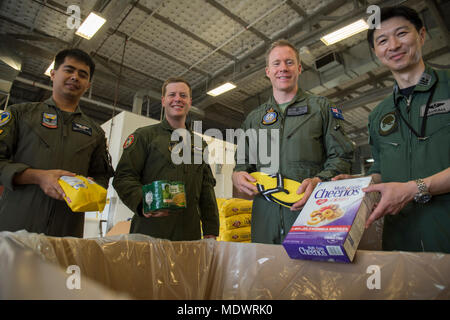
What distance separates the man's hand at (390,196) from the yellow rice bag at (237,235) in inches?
95.5

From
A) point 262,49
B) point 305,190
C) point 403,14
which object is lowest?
point 305,190

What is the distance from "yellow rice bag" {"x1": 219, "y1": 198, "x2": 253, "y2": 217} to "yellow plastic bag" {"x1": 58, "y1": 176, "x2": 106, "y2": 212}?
2270mm

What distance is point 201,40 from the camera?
14.3 feet

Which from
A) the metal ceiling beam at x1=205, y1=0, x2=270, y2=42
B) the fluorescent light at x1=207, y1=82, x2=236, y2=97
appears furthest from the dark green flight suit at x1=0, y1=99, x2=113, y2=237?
the fluorescent light at x1=207, y1=82, x2=236, y2=97

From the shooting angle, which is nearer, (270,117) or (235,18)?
(270,117)

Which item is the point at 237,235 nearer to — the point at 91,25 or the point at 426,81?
the point at 426,81

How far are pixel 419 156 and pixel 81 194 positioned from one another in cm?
120

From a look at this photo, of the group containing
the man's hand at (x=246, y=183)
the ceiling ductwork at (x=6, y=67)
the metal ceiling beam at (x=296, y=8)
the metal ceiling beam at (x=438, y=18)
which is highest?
the metal ceiling beam at (x=296, y=8)

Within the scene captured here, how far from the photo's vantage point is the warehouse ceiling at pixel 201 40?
365cm

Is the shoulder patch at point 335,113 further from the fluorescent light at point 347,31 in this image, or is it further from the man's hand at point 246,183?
the fluorescent light at point 347,31

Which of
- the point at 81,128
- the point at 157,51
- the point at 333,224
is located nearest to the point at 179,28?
the point at 157,51

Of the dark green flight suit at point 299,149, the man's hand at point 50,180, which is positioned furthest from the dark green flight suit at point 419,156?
the man's hand at point 50,180
